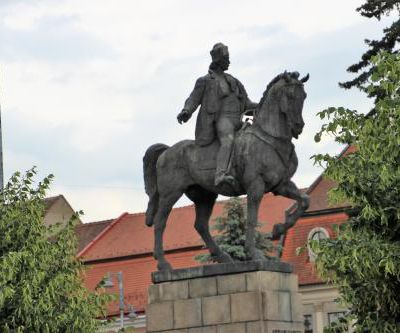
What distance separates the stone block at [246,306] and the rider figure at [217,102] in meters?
2.16

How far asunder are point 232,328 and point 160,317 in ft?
4.03

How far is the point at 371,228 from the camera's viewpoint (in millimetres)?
19359

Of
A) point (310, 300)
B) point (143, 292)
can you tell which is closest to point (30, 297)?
point (310, 300)

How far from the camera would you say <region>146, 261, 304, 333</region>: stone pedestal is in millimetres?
16906

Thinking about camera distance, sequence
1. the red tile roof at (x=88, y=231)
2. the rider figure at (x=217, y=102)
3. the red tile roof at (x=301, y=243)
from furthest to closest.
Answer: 1. the red tile roof at (x=88, y=231)
2. the red tile roof at (x=301, y=243)
3. the rider figure at (x=217, y=102)

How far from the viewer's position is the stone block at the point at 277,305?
1684 centimetres

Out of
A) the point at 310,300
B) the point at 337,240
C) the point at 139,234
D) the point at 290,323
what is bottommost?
the point at 290,323

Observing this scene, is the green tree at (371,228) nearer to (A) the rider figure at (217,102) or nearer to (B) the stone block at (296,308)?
(B) the stone block at (296,308)

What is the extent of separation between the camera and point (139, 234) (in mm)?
57312

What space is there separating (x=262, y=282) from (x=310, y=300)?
105 feet

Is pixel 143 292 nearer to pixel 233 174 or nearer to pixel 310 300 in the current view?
pixel 310 300

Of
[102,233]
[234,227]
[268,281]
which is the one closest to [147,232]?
[102,233]

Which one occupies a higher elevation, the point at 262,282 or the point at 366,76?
the point at 366,76

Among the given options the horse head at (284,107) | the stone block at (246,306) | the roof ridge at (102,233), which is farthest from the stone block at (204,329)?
the roof ridge at (102,233)
